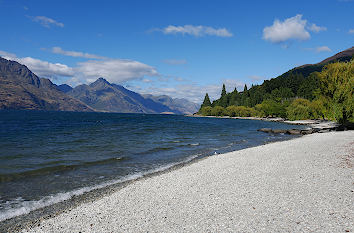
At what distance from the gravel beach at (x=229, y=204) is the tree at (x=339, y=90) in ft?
126

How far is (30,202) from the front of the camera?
1210cm

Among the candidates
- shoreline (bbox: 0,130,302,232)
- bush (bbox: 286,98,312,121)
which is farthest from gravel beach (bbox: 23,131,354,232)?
bush (bbox: 286,98,312,121)

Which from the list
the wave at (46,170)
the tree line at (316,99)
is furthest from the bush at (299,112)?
the wave at (46,170)

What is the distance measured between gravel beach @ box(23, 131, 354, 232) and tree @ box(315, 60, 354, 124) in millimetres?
38305

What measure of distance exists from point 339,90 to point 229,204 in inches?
2047

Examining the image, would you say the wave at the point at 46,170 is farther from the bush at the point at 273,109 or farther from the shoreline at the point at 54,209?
the bush at the point at 273,109

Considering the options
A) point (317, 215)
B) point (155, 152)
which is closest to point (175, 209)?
point (317, 215)

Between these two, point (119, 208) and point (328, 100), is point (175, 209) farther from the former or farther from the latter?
point (328, 100)

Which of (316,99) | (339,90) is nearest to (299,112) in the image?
(316,99)

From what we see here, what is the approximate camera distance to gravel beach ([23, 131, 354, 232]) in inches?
328

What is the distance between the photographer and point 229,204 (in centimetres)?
1024

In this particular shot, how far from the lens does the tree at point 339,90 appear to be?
46256mm

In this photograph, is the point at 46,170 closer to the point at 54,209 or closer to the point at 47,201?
the point at 47,201

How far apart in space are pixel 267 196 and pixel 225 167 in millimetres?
6576
